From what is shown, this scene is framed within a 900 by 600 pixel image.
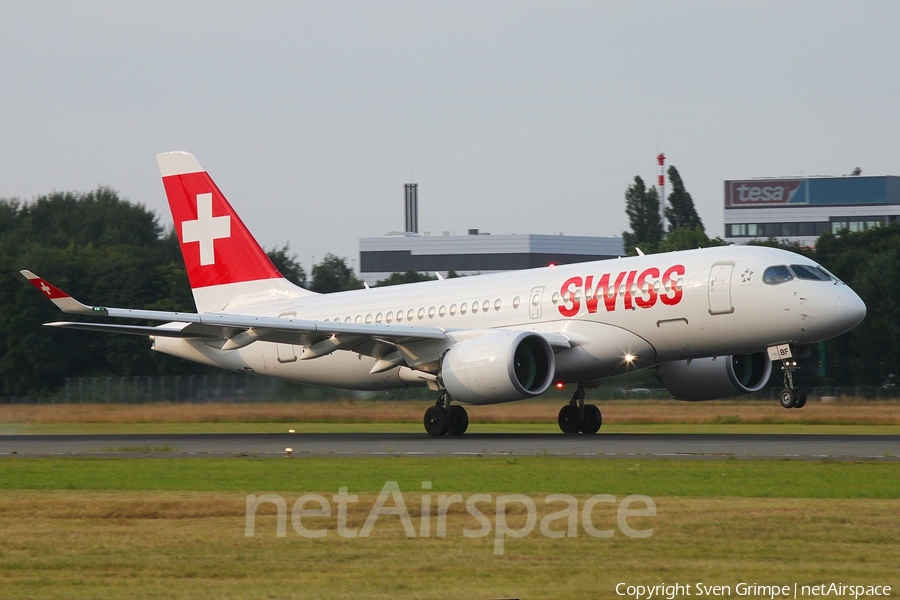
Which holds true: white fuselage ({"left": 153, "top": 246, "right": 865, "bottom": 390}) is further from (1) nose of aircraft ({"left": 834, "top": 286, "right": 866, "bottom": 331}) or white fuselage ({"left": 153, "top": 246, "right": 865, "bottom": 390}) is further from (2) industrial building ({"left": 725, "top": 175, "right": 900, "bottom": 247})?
(2) industrial building ({"left": 725, "top": 175, "right": 900, "bottom": 247})

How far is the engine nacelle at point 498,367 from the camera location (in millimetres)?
26859

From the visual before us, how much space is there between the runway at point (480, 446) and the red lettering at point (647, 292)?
294 cm

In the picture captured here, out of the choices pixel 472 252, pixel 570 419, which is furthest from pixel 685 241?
pixel 570 419

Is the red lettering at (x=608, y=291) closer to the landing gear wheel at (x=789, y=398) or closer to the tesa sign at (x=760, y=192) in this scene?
the landing gear wheel at (x=789, y=398)

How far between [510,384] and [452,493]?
11.2 meters

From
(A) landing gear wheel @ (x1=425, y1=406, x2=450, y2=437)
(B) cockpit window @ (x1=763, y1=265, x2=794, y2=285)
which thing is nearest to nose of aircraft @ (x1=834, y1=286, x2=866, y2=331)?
(B) cockpit window @ (x1=763, y1=265, x2=794, y2=285)

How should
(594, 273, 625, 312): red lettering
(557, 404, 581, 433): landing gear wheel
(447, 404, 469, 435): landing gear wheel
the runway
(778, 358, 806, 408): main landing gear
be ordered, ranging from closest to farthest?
the runway → (778, 358, 806, 408): main landing gear → (594, 273, 625, 312): red lettering → (447, 404, 469, 435): landing gear wheel → (557, 404, 581, 433): landing gear wheel

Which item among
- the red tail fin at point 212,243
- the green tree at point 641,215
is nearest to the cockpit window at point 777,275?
the red tail fin at point 212,243

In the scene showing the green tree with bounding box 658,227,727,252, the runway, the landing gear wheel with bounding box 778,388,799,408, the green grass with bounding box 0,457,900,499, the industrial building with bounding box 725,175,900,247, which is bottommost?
the runway

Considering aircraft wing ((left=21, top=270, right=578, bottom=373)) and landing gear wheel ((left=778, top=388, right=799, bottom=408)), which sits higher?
aircraft wing ((left=21, top=270, right=578, bottom=373))

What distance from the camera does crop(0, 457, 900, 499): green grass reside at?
16.2 m

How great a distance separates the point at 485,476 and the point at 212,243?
2038cm

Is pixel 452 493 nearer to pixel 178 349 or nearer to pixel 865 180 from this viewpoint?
pixel 178 349

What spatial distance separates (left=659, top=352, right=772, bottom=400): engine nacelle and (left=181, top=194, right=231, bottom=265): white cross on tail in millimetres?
13362
